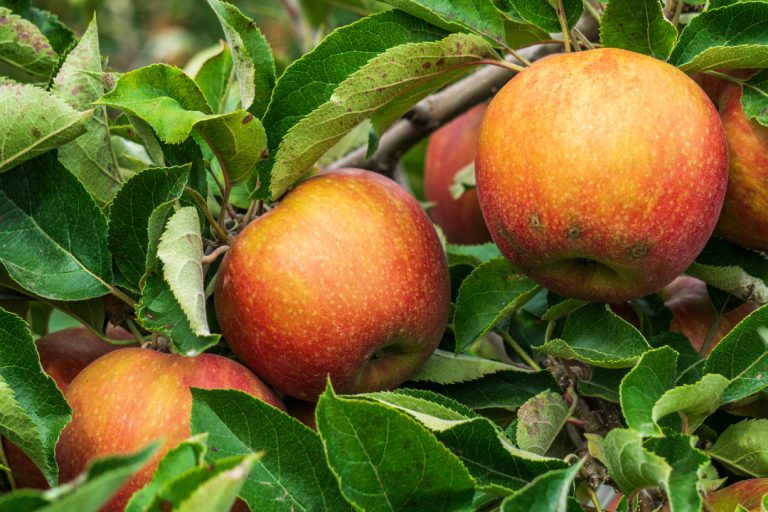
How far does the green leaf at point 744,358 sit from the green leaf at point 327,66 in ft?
1.74

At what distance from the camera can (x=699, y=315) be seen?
4.71 feet

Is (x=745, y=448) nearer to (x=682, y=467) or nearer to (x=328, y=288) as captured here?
(x=682, y=467)

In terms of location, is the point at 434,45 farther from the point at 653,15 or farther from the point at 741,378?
the point at 741,378

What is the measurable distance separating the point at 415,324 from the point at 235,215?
301 mm

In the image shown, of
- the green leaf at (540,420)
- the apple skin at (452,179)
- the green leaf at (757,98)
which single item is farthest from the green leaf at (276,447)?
the apple skin at (452,179)

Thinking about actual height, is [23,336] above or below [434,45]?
below

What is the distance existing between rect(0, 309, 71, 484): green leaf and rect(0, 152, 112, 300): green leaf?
0.10 m

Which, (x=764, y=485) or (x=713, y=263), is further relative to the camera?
(x=713, y=263)

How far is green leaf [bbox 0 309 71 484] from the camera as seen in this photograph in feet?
3.38

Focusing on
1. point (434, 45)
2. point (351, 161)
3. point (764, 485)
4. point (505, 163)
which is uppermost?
point (434, 45)

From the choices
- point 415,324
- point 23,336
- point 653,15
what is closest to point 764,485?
point 415,324

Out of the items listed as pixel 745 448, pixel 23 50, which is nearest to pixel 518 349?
pixel 745 448

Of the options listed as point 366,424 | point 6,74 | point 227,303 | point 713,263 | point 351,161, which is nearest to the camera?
point 366,424

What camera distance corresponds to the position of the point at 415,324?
1.21 meters
